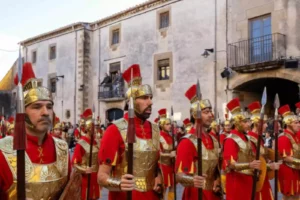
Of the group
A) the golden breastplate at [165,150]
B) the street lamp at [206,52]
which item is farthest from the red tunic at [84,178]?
the street lamp at [206,52]

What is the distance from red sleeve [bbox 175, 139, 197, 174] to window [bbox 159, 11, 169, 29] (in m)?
17.3

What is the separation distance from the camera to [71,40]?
92.0ft

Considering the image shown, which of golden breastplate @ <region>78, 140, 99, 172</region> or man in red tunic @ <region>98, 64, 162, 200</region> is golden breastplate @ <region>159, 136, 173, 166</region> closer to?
golden breastplate @ <region>78, 140, 99, 172</region>

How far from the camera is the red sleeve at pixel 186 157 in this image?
15.7 ft

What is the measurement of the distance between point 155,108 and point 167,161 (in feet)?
43.2

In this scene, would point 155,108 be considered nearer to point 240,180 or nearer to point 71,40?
point 71,40

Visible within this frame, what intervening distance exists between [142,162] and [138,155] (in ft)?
0.28

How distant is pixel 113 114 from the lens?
83.3ft

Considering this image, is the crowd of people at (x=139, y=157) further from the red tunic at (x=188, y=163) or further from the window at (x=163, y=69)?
the window at (x=163, y=69)

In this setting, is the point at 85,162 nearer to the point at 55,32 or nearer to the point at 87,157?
the point at 87,157

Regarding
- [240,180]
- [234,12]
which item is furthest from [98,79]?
[240,180]

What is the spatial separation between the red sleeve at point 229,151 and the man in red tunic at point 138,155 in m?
1.40

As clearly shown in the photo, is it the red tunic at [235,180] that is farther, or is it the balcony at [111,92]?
the balcony at [111,92]

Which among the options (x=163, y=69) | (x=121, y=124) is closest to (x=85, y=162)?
(x=121, y=124)
